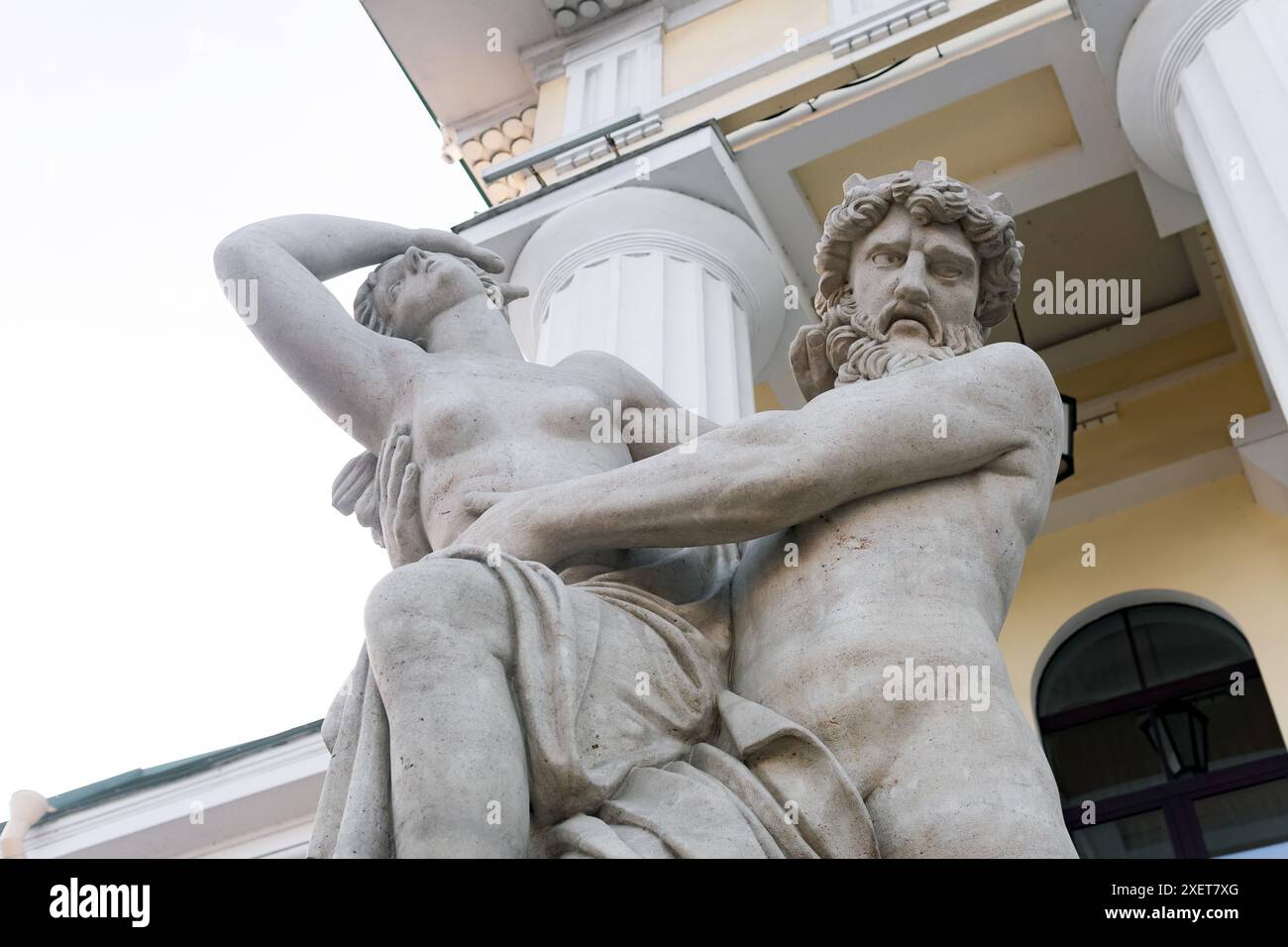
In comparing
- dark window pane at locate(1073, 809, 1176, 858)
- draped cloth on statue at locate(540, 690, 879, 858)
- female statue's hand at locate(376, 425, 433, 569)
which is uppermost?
dark window pane at locate(1073, 809, 1176, 858)

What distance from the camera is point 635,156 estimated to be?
10.1 meters

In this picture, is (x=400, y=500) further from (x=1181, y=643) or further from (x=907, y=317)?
(x=1181, y=643)

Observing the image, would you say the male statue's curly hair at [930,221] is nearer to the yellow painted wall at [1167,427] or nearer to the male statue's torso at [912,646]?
the male statue's torso at [912,646]

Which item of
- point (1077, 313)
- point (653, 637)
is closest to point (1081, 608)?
point (1077, 313)

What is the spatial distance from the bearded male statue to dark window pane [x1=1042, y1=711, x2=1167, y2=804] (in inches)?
274

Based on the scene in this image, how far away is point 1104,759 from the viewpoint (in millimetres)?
10539

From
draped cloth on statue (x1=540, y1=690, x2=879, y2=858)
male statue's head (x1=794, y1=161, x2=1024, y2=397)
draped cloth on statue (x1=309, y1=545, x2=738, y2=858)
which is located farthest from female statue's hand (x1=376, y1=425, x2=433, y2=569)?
draped cloth on statue (x1=540, y1=690, x2=879, y2=858)

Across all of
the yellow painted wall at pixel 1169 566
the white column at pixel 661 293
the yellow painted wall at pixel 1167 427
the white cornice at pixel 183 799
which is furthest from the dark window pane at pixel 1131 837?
the white cornice at pixel 183 799

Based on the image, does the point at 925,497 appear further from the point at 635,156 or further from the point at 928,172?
the point at 635,156

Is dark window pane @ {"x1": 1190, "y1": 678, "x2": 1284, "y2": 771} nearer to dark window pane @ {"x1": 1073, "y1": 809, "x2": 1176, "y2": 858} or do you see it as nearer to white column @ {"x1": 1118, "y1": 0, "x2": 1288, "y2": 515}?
dark window pane @ {"x1": 1073, "y1": 809, "x2": 1176, "y2": 858}

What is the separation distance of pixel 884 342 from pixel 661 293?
16.1ft

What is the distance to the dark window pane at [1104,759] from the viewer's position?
1031cm

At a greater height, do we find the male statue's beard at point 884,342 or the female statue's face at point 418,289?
the female statue's face at point 418,289

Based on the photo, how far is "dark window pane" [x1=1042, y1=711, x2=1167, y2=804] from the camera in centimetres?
1031
